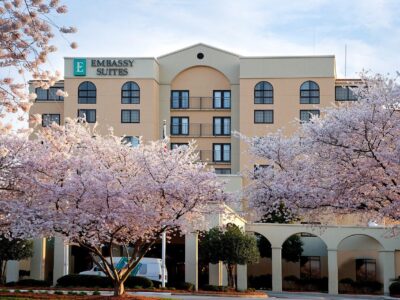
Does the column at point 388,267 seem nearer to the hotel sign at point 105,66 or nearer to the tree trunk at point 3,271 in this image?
the tree trunk at point 3,271

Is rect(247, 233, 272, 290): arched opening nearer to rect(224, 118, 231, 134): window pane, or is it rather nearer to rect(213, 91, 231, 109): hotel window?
rect(224, 118, 231, 134): window pane

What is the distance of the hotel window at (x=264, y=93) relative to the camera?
61438 millimetres

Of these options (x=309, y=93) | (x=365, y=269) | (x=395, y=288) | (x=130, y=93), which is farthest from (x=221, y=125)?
(x=395, y=288)

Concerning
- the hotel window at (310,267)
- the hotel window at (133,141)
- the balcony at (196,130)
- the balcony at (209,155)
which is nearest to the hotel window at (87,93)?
the hotel window at (133,141)

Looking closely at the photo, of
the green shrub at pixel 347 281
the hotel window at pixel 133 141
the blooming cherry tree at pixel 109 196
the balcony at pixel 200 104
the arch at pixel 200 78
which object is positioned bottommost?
the green shrub at pixel 347 281

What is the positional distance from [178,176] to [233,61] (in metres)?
40.2

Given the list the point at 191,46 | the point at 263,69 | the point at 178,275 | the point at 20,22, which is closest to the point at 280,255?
the point at 178,275

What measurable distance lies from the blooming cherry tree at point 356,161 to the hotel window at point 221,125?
39.4m

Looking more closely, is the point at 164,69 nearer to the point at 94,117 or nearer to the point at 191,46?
the point at 191,46

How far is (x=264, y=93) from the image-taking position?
61.6 m

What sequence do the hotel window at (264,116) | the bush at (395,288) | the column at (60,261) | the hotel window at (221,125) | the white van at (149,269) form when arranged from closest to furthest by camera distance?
the white van at (149,269), the column at (60,261), the bush at (395,288), the hotel window at (264,116), the hotel window at (221,125)

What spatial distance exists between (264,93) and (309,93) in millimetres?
3599

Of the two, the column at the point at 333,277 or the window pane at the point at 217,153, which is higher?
the window pane at the point at 217,153

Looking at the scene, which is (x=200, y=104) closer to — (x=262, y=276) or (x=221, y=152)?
(x=221, y=152)
